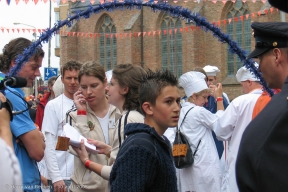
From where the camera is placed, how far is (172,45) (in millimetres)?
34469

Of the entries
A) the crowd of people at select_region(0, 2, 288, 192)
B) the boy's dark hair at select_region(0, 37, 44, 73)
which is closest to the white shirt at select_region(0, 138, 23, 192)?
the crowd of people at select_region(0, 2, 288, 192)

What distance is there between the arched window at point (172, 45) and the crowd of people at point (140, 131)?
2677cm

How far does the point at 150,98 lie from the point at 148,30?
31.8m

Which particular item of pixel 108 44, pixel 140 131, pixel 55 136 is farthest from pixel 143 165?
pixel 108 44

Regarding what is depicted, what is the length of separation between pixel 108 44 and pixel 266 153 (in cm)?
3652

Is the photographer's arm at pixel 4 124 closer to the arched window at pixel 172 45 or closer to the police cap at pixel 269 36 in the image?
the police cap at pixel 269 36

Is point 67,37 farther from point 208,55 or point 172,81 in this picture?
point 172,81

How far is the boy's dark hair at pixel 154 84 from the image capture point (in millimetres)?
3420

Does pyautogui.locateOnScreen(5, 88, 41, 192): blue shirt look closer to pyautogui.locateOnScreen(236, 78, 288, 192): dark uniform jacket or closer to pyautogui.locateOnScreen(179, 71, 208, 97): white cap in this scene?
pyautogui.locateOnScreen(236, 78, 288, 192): dark uniform jacket

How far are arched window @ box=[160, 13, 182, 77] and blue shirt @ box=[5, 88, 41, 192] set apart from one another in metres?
29.8

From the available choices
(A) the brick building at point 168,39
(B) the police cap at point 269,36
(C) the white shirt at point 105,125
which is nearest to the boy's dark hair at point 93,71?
(C) the white shirt at point 105,125

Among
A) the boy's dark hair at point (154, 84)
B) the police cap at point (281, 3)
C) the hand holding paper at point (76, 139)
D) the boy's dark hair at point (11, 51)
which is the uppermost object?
the police cap at point (281, 3)

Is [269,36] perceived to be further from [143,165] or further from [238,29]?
[238,29]

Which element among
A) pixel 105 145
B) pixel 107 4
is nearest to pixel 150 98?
pixel 105 145
